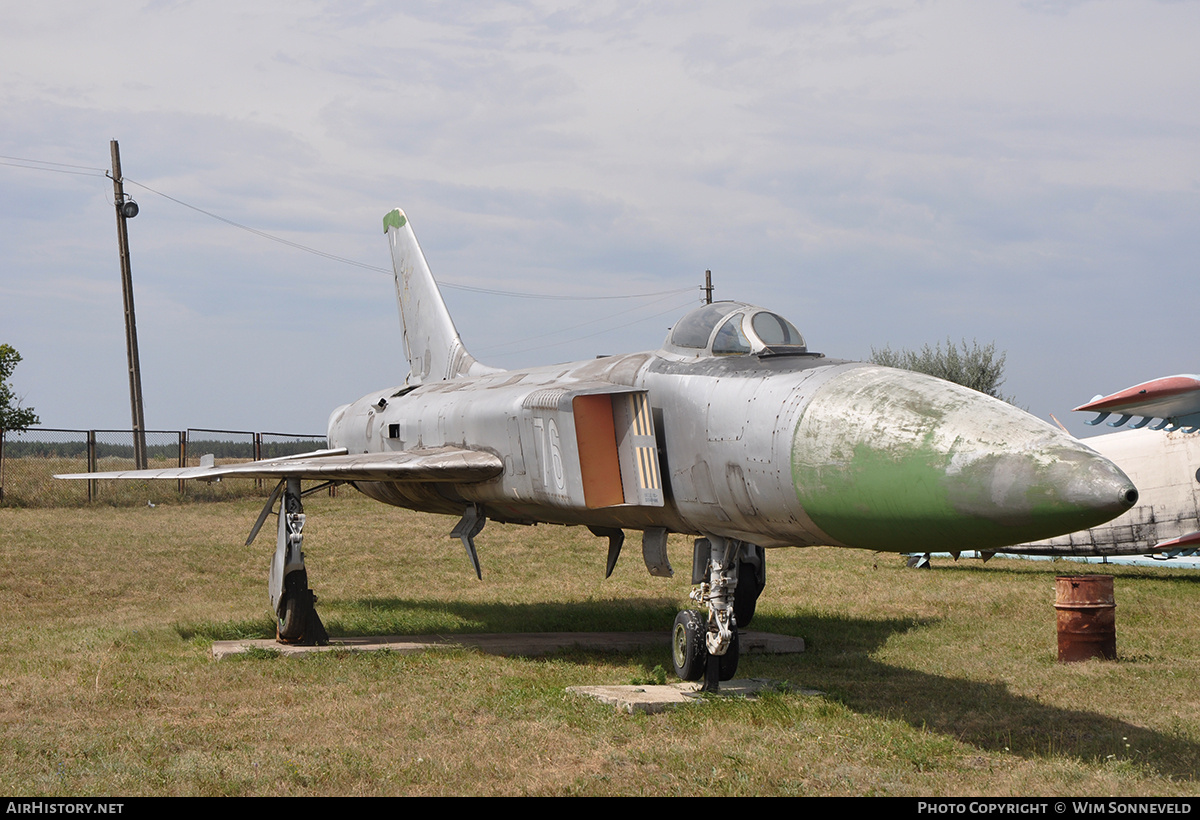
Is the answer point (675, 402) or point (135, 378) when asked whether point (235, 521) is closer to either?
point (135, 378)

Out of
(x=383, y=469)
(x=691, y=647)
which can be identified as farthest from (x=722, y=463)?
(x=383, y=469)

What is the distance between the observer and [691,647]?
8203 millimetres

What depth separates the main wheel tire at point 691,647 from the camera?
8.21m

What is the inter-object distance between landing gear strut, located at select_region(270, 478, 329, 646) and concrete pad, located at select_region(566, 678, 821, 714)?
3930 millimetres

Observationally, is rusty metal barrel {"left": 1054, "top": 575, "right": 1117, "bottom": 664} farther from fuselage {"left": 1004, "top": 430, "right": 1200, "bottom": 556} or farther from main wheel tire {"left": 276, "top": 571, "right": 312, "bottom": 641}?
main wheel tire {"left": 276, "top": 571, "right": 312, "bottom": 641}

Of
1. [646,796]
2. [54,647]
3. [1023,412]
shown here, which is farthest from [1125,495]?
[54,647]

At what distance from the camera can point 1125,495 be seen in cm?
495

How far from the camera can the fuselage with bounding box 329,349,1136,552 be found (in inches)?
211

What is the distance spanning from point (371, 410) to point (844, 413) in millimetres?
9601

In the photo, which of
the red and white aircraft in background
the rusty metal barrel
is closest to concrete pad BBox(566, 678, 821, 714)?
the rusty metal barrel

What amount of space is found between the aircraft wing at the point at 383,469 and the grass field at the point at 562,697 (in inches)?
74.7

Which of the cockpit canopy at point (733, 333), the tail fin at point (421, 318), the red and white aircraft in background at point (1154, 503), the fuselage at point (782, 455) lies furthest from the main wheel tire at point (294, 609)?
the red and white aircraft in background at point (1154, 503)

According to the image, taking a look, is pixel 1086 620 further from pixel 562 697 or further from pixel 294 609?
pixel 294 609

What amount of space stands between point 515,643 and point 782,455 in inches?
218
